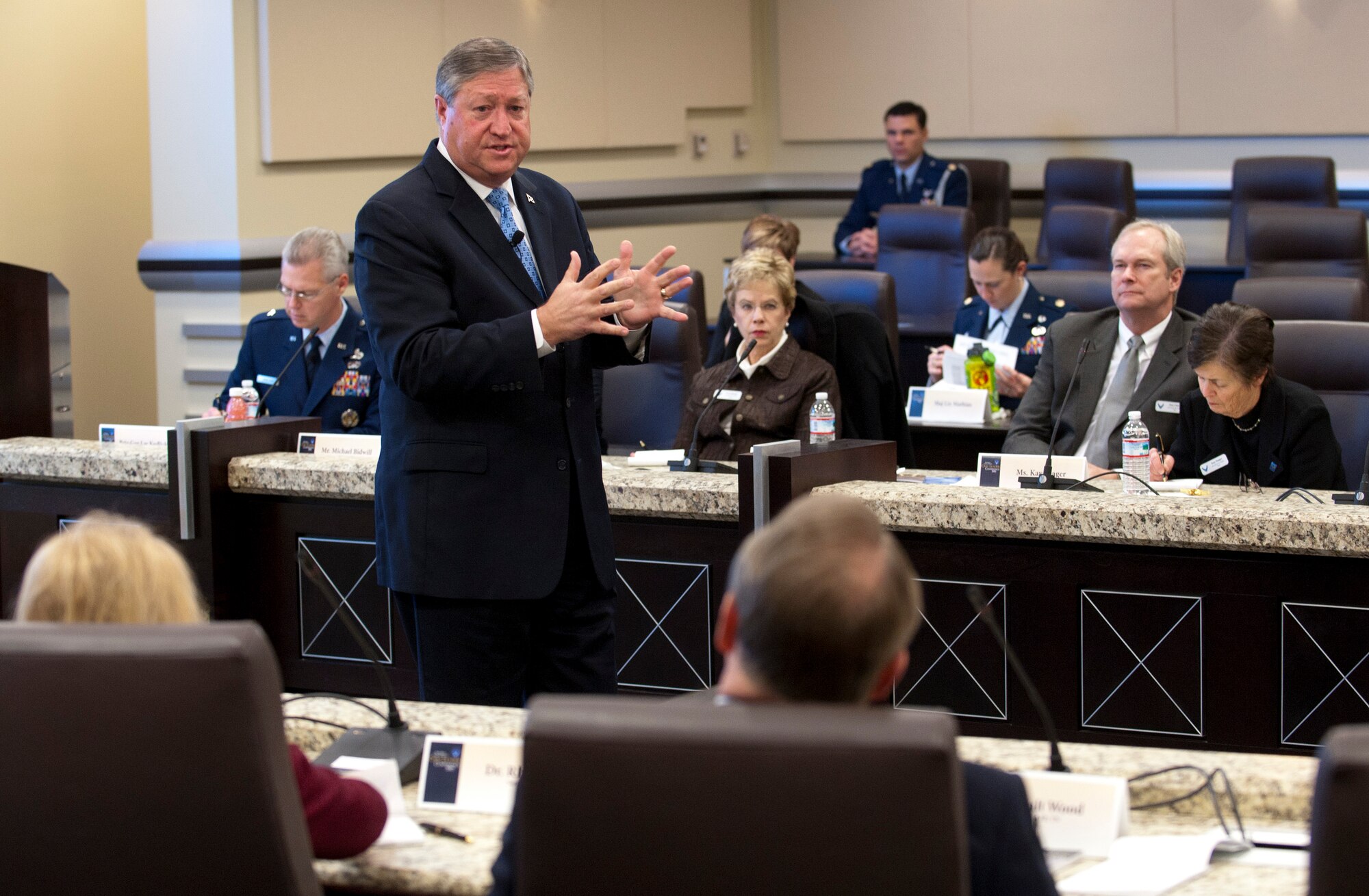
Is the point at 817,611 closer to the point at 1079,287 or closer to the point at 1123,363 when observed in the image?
the point at 1123,363

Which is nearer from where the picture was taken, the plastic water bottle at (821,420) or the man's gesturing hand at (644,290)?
the man's gesturing hand at (644,290)

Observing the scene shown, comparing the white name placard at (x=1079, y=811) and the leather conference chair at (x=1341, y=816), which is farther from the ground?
the leather conference chair at (x=1341, y=816)

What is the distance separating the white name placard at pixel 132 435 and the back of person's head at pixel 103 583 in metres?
2.53

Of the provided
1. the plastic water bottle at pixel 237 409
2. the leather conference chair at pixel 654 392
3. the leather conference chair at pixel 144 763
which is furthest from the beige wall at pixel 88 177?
the leather conference chair at pixel 144 763

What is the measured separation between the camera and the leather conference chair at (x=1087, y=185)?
316 inches

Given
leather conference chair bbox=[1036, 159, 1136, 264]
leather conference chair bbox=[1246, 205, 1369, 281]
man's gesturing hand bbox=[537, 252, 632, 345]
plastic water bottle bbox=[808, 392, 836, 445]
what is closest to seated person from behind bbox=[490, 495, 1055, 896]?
man's gesturing hand bbox=[537, 252, 632, 345]

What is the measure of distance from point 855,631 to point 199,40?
5.82 metres

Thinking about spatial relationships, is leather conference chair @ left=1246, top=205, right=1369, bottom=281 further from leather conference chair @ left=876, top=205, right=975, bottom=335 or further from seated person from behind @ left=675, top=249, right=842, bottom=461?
seated person from behind @ left=675, top=249, right=842, bottom=461

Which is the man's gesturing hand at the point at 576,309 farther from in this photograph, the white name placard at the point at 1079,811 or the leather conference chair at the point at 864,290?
the leather conference chair at the point at 864,290

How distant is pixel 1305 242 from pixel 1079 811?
6.14 m

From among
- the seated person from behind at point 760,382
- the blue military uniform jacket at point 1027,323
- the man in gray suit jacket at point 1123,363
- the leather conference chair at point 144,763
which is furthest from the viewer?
the blue military uniform jacket at point 1027,323

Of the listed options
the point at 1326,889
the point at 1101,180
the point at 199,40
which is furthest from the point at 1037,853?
the point at 1101,180

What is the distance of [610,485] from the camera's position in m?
3.13

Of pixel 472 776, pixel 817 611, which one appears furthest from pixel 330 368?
pixel 817 611
